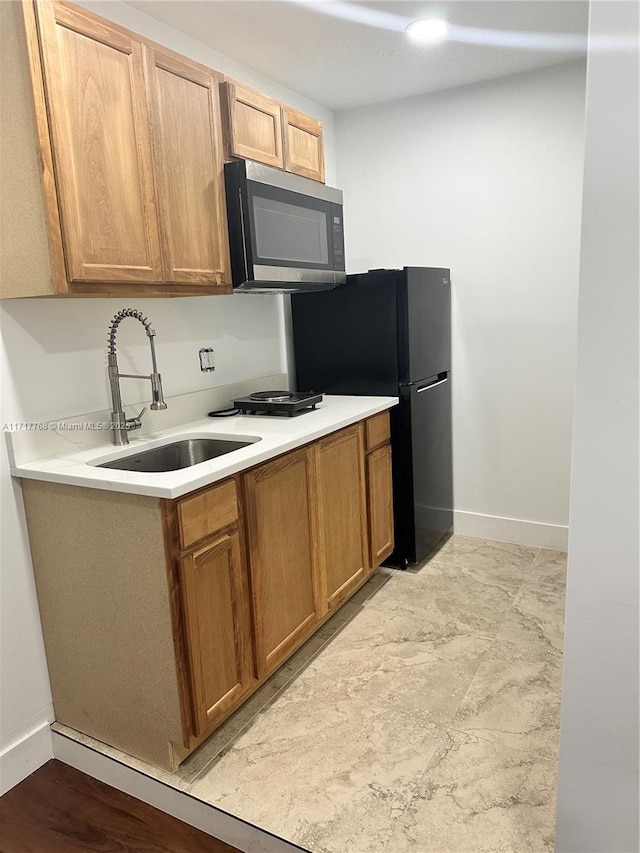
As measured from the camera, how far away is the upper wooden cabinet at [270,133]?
2285 mm

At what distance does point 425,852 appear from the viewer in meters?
1.56

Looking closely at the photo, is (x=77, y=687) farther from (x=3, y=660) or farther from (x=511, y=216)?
(x=511, y=216)

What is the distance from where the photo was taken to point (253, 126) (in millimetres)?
2377

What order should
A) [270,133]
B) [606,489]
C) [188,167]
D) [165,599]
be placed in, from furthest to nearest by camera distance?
[270,133] < [188,167] < [165,599] < [606,489]

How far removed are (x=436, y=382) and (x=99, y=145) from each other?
2062mm

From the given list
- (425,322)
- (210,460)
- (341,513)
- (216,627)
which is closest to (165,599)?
(216,627)

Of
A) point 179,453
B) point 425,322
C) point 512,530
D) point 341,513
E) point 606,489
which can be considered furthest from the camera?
point 512,530

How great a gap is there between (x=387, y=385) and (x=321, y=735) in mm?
1618

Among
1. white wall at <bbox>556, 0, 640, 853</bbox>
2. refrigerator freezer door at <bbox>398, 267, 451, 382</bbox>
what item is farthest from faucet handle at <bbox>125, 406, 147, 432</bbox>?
white wall at <bbox>556, 0, 640, 853</bbox>

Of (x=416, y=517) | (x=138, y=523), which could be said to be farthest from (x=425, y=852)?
(x=416, y=517)

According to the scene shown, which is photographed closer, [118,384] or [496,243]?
[118,384]

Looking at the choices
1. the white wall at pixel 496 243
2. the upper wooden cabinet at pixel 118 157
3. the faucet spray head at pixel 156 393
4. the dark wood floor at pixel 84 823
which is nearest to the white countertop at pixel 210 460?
the faucet spray head at pixel 156 393

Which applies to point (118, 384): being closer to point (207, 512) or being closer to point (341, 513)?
point (207, 512)

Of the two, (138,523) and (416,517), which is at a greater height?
(138,523)
